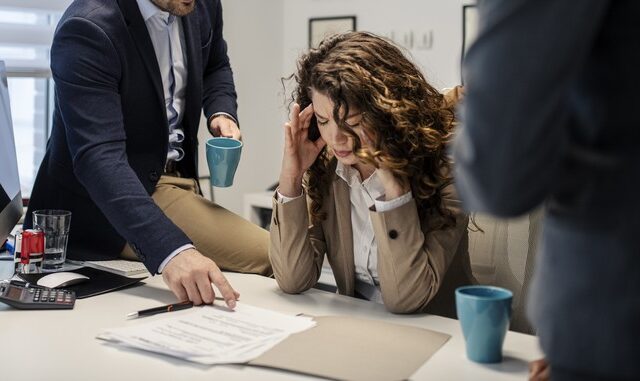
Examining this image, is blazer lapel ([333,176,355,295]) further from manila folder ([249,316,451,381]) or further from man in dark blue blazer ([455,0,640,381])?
man in dark blue blazer ([455,0,640,381])

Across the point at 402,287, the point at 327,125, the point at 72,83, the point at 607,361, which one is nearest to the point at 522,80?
the point at 607,361

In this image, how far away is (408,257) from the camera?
1612 millimetres

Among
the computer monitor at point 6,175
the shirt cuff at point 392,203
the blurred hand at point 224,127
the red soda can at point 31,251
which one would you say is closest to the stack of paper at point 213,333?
the shirt cuff at point 392,203

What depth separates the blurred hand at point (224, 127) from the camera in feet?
7.09

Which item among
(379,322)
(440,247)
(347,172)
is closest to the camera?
(379,322)

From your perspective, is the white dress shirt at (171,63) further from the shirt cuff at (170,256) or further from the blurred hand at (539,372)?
the blurred hand at (539,372)

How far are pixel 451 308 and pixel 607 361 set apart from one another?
121 centimetres

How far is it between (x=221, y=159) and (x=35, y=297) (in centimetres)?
58

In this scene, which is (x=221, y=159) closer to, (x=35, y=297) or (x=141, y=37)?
(x=141, y=37)

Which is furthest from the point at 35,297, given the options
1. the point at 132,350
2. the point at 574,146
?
the point at 574,146

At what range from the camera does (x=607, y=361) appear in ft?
2.09

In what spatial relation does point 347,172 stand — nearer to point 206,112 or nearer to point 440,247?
point 440,247

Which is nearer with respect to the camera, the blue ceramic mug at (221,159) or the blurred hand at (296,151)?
the blurred hand at (296,151)

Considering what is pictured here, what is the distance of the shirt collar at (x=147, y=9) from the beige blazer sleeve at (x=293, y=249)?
1.93 feet
